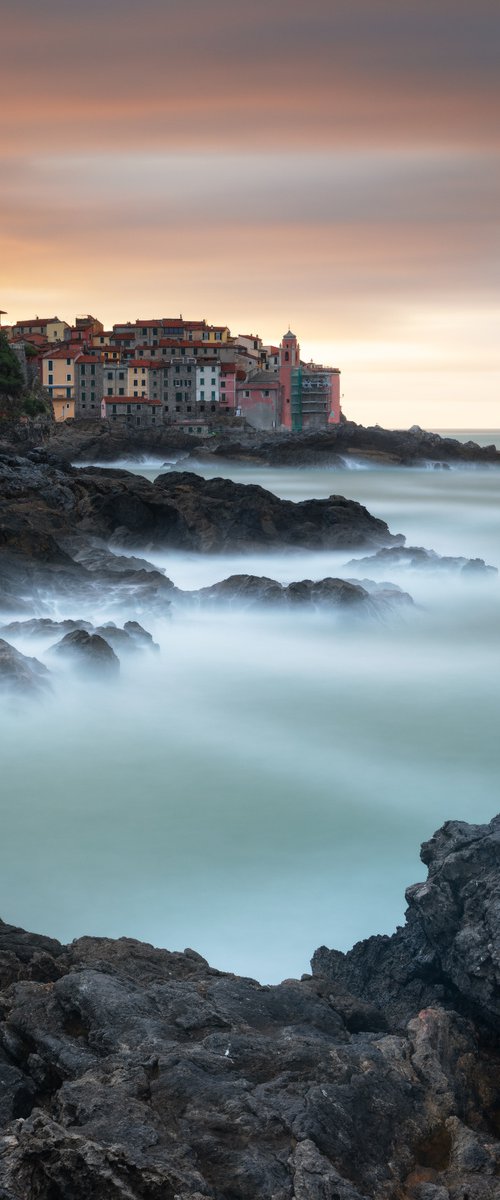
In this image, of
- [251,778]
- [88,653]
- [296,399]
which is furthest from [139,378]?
[251,778]

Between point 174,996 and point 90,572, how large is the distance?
1445cm

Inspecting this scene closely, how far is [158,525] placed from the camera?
24594 millimetres

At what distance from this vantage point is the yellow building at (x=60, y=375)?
263 ft

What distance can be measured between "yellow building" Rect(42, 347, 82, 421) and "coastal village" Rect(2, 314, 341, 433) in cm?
8

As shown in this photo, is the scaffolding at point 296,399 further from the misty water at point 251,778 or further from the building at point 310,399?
the misty water at point 251,778

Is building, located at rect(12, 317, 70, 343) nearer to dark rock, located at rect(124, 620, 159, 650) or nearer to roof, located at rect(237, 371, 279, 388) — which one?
roof, located at rect(237, 371, 279, 388)

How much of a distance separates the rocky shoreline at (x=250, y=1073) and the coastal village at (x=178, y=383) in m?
76.1

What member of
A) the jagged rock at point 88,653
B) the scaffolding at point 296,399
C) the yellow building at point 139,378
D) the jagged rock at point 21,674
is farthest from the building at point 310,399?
the jagged rock at point 21,674

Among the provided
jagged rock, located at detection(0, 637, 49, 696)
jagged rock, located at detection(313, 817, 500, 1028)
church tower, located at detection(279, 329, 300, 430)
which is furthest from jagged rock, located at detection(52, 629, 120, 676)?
church tower, located at detection(279, 329, 300, 430)

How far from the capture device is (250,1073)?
4039 millimetres

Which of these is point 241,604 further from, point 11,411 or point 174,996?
point 11,411

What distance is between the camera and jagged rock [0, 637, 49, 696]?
11969mm

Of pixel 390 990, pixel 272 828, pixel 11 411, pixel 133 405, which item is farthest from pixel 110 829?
pixel 133 405

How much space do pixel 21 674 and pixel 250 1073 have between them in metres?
8.56
